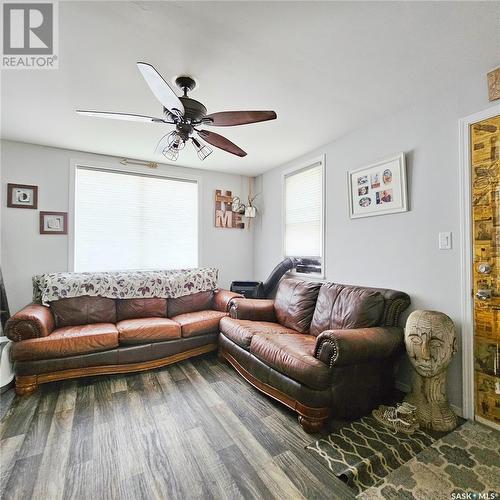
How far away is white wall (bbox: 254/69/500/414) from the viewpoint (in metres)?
2.04

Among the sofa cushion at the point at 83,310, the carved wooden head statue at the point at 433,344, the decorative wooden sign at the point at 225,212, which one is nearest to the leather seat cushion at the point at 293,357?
the carved wooden head statue at the point at 433,344

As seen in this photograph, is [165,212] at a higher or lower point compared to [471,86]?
lower

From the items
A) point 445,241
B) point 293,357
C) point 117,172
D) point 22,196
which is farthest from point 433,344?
point 22,196

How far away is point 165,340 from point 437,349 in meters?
2.48

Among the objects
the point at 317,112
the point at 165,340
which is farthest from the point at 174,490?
the point at 317,112

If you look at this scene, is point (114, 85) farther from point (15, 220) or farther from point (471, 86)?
point (471, 86)

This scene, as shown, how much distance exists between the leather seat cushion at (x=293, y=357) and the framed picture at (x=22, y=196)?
306 centimetres

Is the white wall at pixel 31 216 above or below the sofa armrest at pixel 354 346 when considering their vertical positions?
above

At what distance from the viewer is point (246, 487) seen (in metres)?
1.41

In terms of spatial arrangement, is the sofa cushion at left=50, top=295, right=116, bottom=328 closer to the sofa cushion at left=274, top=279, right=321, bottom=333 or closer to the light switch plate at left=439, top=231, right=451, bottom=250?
the sofa cushion at left=274, top=279, right=321, bottom=333

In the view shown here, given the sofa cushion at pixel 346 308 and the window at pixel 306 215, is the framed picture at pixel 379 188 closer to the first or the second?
the window at pixel 306 215

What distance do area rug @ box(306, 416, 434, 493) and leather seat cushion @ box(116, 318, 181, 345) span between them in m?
1.78

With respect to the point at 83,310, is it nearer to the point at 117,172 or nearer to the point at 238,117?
the point at 117,172

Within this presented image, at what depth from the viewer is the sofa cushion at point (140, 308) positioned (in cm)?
319
